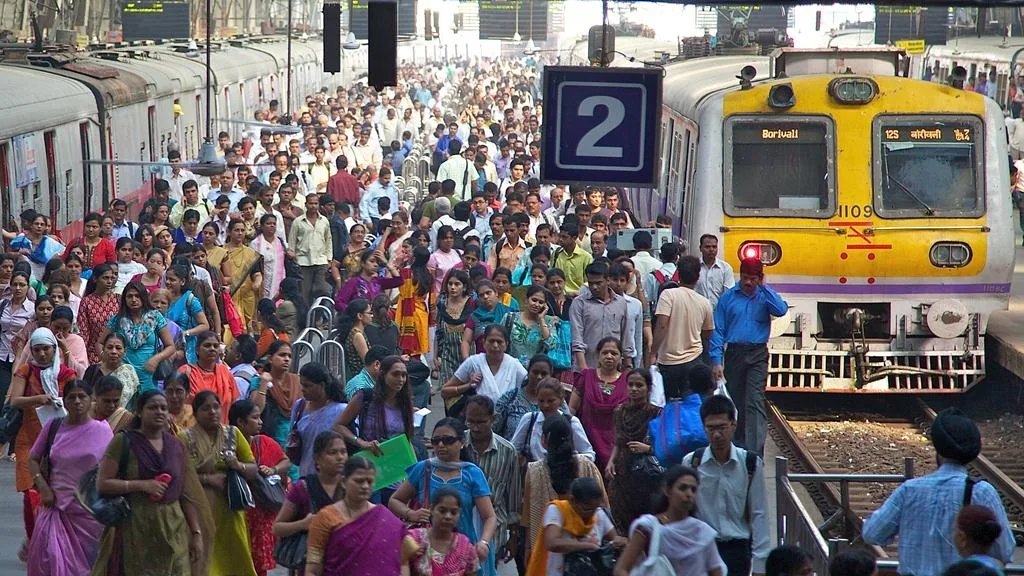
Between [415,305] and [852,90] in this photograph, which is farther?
[852,90]

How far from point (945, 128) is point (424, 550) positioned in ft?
27.7

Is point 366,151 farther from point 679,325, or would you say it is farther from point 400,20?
point 400,20

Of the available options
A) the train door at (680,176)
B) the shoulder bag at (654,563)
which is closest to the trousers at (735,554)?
the shoulder bag at (654,563)

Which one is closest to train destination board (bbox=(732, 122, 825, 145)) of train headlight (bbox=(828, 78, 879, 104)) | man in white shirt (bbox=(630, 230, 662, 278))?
train headlight (bbox=(828, 78, 879, 104))

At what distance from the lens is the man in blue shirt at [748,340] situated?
1159 centimetres

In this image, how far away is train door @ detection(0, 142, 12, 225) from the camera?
1605 cm

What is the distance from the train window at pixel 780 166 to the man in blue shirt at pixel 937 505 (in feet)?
25.8

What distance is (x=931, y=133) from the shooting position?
14039 millimetres

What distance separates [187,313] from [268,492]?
→ 12.9 ft

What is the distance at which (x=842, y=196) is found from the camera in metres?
13.9

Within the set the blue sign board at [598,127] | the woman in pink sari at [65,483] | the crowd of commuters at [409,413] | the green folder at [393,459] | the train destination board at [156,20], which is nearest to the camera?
the crowd of commuters at [409,413]

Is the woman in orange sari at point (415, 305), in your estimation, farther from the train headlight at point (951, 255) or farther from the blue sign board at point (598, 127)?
the train headlight at point (951, 255)

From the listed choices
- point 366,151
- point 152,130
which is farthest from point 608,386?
point 152,130

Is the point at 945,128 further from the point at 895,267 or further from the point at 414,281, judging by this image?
the point at 414,281
